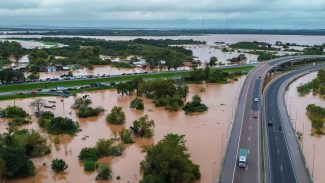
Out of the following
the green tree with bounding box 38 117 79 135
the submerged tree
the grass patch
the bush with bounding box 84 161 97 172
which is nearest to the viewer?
the bush with bounding box 84 161 97 172

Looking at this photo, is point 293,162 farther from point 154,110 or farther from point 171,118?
point 154,110

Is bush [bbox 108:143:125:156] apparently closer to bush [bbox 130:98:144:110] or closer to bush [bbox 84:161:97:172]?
bush [bbox 84:161:97:172]

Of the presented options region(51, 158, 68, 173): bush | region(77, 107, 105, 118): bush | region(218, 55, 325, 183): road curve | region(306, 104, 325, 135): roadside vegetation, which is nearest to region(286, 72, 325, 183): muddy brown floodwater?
region(306, 104, 325, 135): roadside vegetation

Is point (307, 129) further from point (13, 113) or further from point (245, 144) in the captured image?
→ point (13, 113)

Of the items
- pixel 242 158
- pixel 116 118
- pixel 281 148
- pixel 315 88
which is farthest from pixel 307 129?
pixel 315 88

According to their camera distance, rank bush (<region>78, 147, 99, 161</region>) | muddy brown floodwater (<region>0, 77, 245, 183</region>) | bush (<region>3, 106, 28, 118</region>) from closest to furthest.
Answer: muddy brown floodwater (<region>0, 77, 245, 183</region>) → bush (<region>78, 147, 99, 161</region>) → bush (<region>3, 106, 28, 118</region>)

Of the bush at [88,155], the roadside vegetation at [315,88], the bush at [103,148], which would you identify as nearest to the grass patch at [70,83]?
the roadside vegetation at [315,88]
